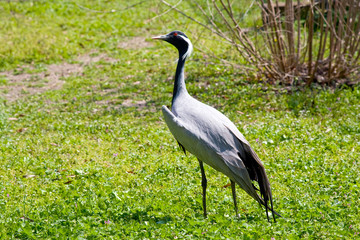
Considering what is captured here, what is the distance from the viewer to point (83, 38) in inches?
537

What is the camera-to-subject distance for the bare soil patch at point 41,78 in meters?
10.5

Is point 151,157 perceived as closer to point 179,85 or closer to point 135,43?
point 179,85

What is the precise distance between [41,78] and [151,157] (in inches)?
221

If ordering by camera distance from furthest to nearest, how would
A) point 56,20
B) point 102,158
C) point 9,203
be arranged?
point 56,20 < point 102,158 < point 9,203

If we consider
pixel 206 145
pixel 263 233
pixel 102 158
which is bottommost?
pixel 102 158

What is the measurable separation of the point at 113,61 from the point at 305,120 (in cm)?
591

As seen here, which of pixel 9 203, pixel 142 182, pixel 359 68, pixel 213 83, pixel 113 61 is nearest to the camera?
pixel 9 203

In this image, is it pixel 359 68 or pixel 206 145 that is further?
pixel 359 68

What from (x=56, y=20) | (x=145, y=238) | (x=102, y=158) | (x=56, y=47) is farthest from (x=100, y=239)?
(x=56, y=20)

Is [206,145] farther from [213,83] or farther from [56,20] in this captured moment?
[56,20]

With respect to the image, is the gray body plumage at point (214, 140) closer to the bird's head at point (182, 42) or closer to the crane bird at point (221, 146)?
the crane bird at point (221, 146)

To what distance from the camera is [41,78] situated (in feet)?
37.2

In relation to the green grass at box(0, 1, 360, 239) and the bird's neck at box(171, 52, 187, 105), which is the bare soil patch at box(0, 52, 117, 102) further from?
the bird's neck at box(171, 52, 187, 105)

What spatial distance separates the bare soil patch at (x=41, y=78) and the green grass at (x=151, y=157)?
19 centimetres
